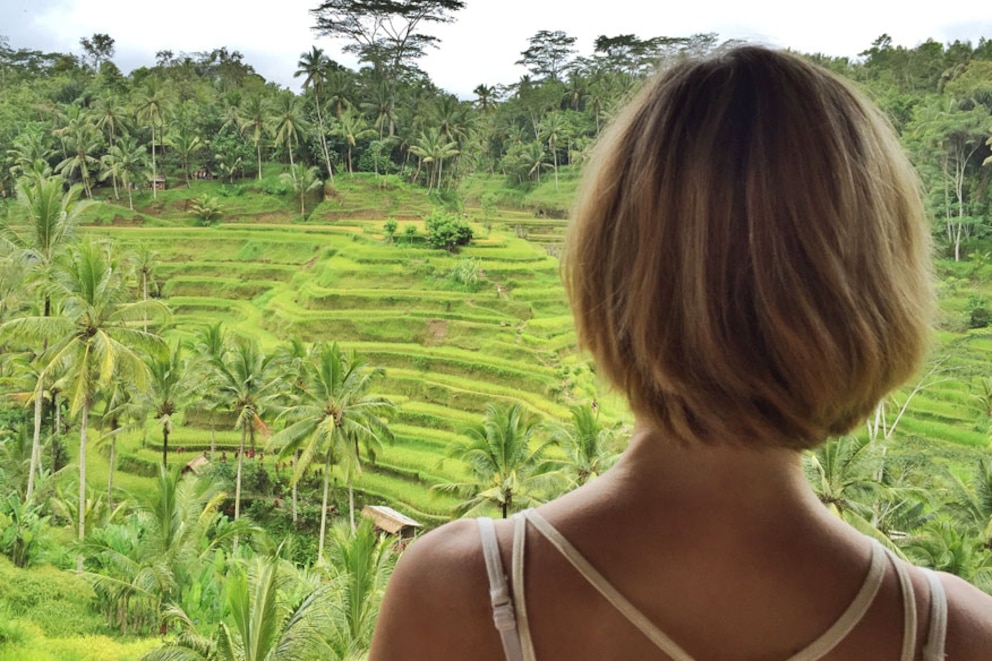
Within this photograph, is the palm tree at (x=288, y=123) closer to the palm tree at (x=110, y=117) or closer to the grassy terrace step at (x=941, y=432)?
the palm tree at (x=110, y=117)

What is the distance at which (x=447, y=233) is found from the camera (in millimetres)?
18984

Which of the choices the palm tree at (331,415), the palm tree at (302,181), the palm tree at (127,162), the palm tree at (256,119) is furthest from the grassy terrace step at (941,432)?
the palm tree at (127,162)

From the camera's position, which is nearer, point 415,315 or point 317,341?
point 317,341

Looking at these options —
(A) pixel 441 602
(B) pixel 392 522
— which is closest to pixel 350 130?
(B) pixel 392 522

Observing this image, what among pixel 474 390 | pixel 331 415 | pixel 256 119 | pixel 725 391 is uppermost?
pixel 256 119

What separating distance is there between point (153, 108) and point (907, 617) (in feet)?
92.5

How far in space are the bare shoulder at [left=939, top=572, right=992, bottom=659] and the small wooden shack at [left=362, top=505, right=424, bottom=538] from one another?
9.53 m

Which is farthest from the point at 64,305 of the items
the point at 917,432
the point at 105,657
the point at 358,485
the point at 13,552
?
the point at 917,432

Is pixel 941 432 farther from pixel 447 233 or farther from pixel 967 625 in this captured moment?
pixel 967 625

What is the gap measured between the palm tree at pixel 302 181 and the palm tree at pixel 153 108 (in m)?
4.60

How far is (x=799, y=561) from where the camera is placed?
1.67ft

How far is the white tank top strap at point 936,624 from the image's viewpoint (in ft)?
1.57

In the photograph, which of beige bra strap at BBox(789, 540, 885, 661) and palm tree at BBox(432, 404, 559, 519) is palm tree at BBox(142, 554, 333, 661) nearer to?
beige bra strap at BBox(789, 540, 885, 661)

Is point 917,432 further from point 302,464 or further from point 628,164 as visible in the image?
point 628,164
